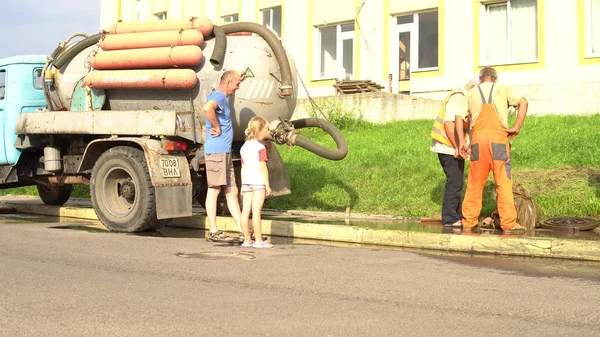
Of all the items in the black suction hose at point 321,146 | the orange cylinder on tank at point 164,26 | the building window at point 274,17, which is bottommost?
the black suction hose at point 321,146

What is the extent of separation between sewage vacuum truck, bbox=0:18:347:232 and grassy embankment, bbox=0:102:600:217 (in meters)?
1.88

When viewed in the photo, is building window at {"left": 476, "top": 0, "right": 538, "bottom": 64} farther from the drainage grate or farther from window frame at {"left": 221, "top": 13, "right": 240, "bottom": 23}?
the drainage grate

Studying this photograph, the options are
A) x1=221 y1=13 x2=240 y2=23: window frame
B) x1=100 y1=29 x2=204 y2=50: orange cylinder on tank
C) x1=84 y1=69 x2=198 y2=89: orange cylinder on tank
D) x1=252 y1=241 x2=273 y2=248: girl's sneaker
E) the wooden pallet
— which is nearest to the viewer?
x1=252 y1=241 x2=273 y2=248: girl's sneaker

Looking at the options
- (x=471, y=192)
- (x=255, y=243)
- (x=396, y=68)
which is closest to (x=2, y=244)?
(x=255, y=243)

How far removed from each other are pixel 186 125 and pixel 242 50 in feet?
4.00

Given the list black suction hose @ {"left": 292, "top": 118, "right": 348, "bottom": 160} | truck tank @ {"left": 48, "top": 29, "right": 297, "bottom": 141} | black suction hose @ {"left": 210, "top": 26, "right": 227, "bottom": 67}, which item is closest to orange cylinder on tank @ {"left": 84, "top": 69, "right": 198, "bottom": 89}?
truck tank @ {"left": 48, "top": 29, "right": 297, "bottom": 141}

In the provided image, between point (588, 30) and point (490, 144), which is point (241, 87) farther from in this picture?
point (588, 30)

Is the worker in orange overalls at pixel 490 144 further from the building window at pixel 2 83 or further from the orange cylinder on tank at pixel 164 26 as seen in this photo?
the building window at pixel 2 83

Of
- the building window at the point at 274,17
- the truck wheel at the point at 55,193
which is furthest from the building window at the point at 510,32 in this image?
the truck wheel at the point at 55,193

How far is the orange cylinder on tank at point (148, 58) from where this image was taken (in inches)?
426

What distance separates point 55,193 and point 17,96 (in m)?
3.28

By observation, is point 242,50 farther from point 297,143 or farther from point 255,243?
point 255,243

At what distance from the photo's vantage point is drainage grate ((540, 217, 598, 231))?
391 inches

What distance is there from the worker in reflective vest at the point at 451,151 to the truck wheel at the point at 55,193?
7900 millimetres
